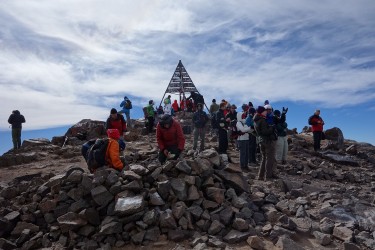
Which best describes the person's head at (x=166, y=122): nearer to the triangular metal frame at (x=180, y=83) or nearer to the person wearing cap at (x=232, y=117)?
the person wearing cap at (x=232, y=117)

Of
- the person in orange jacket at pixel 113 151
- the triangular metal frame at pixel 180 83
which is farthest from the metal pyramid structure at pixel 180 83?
the person in orange jacket at pixel 113 151

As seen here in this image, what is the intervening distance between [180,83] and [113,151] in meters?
22.8

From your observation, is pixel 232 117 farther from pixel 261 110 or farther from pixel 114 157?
pixel 114 157

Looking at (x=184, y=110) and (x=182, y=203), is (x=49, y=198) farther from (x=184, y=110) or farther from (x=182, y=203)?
(x=184, y=110)

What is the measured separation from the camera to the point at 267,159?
469 inches

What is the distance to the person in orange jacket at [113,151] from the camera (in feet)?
28.7

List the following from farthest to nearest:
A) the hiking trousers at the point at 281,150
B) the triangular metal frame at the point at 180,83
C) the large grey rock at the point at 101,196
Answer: the triangular metal frame at the point at 180,83
the hiking trousers at the point at 281,150
the large grey rock at the point at 101,196

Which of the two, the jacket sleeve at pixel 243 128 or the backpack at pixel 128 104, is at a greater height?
the backpack at pixel 128 104

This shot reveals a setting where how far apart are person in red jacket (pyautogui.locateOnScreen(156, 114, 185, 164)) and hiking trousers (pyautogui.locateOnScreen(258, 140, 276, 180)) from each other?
332 centimetres

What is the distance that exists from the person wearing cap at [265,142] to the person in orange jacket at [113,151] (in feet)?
16.7

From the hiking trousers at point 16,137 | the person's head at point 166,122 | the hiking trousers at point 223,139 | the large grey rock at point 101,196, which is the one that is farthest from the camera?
the hiking trousers at point 16,137

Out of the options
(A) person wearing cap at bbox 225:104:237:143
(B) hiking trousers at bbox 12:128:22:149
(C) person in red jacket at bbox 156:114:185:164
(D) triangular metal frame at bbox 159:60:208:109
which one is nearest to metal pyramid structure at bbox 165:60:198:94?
(D) triangular metal frame at bbox 159:60:208:109

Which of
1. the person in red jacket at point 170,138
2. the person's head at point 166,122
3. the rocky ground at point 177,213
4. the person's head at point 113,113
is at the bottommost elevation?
the rocky ground at point 177,213

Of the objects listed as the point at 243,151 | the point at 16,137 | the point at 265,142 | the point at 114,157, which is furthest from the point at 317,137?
the point at 16,137
